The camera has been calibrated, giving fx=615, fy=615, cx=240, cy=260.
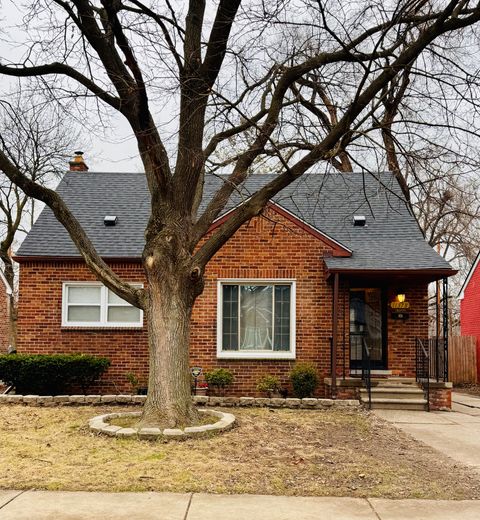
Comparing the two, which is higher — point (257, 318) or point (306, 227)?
point (306, 227)

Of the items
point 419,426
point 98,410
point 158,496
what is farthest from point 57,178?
point 158,496

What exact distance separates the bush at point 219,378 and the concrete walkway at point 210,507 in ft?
23.8

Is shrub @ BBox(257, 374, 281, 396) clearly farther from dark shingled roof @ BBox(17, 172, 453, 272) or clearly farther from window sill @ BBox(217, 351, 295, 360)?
dark shingled roof @ BBox(17, 172, 453, 272)

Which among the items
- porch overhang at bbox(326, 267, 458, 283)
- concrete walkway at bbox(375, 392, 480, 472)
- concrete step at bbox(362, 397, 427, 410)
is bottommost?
concrete walkway at bbox(375, 392, 480, 472)

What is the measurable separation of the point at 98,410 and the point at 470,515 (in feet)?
23.9

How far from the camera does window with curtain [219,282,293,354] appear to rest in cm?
1353

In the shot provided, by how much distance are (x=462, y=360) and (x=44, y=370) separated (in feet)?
50.6

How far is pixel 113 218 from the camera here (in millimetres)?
15062

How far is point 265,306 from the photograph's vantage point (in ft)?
44.7

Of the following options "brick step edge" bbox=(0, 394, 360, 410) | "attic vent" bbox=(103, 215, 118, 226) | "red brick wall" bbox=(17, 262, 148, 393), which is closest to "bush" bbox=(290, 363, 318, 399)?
"brick step edge" bbox=(0, 394, 360, 410)

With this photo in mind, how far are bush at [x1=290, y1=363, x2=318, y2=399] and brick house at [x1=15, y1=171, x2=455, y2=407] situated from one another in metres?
0.34

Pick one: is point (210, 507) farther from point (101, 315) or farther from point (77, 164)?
point (77, 164)

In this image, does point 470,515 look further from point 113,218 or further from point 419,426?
point 113,218

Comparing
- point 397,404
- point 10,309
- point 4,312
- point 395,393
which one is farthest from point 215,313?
point 4,312
